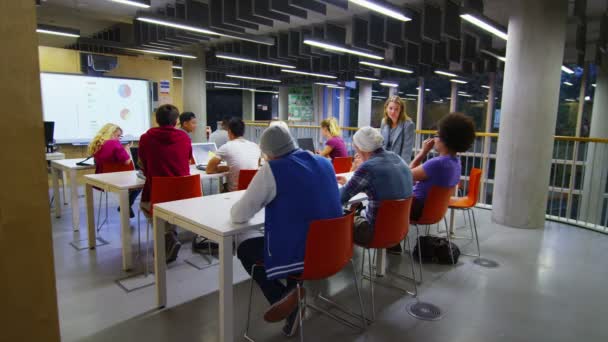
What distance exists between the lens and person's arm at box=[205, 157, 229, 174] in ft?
12.0

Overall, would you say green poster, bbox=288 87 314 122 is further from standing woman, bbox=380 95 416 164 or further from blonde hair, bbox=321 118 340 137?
standing woman, bbox=380 95 416 164

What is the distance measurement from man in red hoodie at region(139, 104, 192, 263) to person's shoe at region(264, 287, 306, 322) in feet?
5.15

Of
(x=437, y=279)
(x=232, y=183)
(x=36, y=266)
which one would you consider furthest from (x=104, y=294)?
(x=437, y=279)

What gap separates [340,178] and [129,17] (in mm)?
7123

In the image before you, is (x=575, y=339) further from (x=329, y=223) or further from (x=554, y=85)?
(x=554, y=85)

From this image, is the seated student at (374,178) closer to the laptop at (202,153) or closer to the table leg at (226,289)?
the table leg at (226,289)

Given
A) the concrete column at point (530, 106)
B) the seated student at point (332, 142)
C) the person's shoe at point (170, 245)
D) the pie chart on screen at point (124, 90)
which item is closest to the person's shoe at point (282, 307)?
the person's shoe at point (170, 245)

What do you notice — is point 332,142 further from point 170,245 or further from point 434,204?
point 170,245

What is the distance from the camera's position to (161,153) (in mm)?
3080

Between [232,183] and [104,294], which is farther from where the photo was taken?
[232,183]

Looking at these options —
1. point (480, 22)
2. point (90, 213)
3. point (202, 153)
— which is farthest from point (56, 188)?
point (480, 22)

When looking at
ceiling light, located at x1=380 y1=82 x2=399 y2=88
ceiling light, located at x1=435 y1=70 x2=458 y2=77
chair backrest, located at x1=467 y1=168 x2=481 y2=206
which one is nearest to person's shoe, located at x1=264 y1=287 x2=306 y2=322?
chair backrest, located at x1=467 y1=168 x2=481 y2=206

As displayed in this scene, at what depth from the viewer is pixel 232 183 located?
3730 millimetres

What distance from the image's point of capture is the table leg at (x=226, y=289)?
196 centimetres
